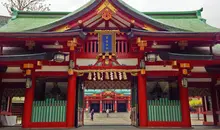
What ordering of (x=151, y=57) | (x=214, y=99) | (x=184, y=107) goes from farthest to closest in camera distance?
(x=214, y=99) → (x=151, y=57) → (x=184, y=107)

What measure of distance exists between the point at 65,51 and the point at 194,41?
7.35 m

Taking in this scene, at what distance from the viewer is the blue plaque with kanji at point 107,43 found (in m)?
12.4

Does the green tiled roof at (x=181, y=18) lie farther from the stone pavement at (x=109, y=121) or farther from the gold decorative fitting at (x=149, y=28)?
the stone pavement at (x=109, y=121)

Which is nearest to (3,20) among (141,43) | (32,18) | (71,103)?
(32,18)

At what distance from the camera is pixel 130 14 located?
Answer: 12.3m

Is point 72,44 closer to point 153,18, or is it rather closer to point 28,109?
point 28,109

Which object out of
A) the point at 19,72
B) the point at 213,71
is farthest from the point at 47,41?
the point at 213,71

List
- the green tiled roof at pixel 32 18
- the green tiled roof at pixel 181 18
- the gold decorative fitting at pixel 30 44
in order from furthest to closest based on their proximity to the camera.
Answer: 1. the green tiled roof at pixel 181 18
2. the green tiled roof at pixel 32 18
3. the gold decorative fitting at pixel 30 44

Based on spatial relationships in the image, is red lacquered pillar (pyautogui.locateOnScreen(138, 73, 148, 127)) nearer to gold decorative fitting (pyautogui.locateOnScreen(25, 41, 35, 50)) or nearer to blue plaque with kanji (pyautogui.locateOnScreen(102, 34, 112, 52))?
blue plaque with kanji (pyautogui.locateOnScreen(102, 34, 112, 52))

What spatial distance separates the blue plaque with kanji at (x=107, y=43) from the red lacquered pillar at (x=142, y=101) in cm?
230

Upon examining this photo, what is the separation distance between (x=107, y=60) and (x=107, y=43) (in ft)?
3.21

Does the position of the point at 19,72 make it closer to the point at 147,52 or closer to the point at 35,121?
the point at 35,121

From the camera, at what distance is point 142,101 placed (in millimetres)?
11672

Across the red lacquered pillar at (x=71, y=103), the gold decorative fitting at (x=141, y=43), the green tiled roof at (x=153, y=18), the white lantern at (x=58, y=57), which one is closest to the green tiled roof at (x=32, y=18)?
the green tiled roof at (x=153, y=18)
